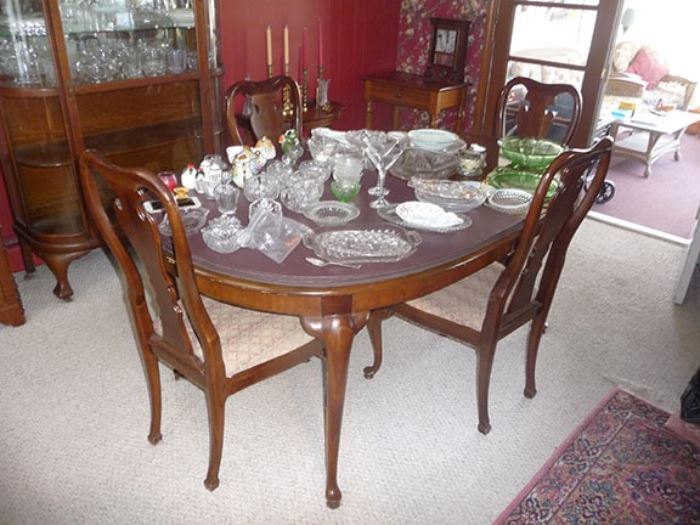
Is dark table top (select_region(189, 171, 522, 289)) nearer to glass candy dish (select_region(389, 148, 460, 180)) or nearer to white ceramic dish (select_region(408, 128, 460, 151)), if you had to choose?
glass candy dish (select_region(389, 148, 460, 180))

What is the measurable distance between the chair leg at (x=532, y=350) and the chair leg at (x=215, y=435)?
1128 mm

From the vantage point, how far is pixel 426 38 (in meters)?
4.15

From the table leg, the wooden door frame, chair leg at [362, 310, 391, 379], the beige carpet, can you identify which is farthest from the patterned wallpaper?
the table leg

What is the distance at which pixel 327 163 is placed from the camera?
206 cm

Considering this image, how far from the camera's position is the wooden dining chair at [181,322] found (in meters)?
1.40

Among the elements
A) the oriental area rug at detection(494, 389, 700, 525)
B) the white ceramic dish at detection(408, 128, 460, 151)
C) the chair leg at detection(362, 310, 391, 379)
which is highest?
the white ceramic dish at detection(408, 128, 460, 151)

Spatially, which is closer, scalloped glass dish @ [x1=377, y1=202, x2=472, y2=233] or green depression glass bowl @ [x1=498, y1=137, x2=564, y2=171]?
scalloped glass dish @ [x1=377, y1=202, x2=472, y2=233]

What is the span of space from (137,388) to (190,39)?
1644 millimetres

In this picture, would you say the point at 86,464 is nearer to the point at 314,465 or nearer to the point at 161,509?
the point at 161,509

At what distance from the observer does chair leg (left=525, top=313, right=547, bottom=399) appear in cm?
212

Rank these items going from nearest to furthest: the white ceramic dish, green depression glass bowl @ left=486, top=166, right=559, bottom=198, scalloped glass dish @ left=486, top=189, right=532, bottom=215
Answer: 1. scalloped glass dish @ left=486, top=189, right=532, bottom=215
2. green depression glass bowl @ left=486, top=166, right=559, bottom=198
3. the white ceramic dish

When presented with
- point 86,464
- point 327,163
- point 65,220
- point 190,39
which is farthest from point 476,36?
point 86,464

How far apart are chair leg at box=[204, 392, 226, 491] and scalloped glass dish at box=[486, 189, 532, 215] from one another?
1.01 meters

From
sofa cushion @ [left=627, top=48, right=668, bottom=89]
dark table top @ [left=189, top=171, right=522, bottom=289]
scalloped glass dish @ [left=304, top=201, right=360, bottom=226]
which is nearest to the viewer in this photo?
dark table top @ [left=189, top=171, right=522, bottom=289]
